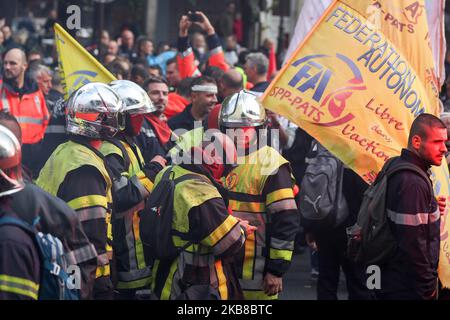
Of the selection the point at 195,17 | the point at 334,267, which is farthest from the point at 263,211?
the point at 195,17

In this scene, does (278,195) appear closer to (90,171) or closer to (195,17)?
(90,171)

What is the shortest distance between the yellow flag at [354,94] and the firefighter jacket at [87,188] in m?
1.24

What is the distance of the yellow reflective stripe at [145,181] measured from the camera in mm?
6940

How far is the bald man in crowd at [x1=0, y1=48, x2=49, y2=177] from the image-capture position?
1048 centimetres

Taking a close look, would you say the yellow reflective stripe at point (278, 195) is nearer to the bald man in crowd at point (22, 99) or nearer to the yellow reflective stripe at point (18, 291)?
the yellow reflective stripe at point (18, 291)

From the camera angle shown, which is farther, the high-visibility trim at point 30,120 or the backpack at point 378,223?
the high-visibility trim at point 30,120

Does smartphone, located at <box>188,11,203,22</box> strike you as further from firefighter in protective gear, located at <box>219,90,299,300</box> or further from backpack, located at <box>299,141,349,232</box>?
firefighter in protective gear, located at <box>219,90,299,300</box>

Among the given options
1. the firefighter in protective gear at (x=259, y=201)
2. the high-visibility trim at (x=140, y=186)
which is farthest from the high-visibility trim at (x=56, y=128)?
the firefighter in protective gear at (x=259, y=201)

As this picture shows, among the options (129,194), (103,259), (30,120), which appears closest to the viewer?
(103,259)

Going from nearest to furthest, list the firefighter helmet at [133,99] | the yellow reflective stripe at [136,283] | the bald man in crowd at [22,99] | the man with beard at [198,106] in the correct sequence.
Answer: the yellow reflective stripe at [136,283], the firefighter helmet at [133,99], the man with beard at [198,106], the bald man in crowd at [22,99]

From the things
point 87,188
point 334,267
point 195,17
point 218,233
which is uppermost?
point 195,17

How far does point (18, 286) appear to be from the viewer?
4.43 metres

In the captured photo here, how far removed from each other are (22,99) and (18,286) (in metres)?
6.41
